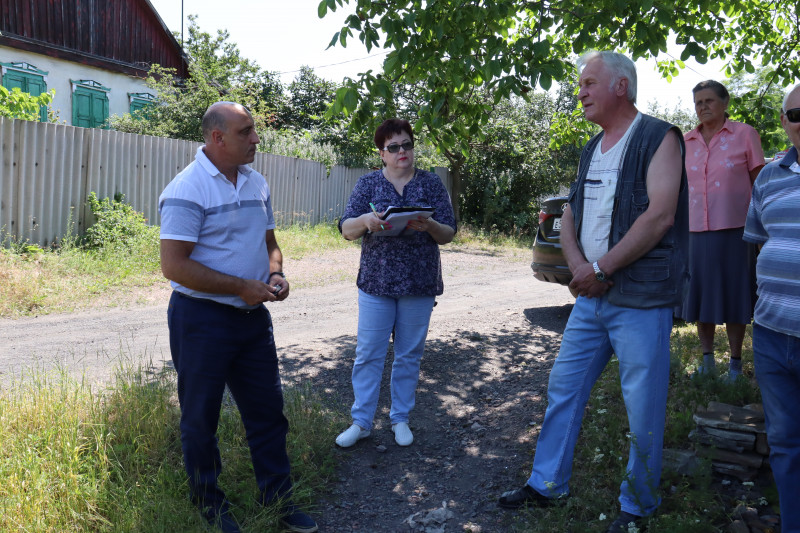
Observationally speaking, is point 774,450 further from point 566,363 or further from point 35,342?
point 35,342

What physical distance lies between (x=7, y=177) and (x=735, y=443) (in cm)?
1030

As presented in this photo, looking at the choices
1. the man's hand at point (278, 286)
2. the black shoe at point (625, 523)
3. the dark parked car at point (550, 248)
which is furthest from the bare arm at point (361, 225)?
the dark parked car at point (550, 248)

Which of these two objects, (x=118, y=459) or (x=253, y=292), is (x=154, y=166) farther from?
(x=253, y=292)

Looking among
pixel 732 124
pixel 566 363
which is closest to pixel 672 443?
pixel 566 363

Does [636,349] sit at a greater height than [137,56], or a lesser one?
lesser

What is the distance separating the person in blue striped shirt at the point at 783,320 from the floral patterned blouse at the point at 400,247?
190 cm

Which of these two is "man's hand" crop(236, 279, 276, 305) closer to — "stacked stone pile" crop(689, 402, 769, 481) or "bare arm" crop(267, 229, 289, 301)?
"bare arm" crop(267, 229, 289, 301)

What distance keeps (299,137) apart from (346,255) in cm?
897

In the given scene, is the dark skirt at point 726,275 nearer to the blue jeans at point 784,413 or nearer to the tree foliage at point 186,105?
the blue jeans at point 784,413

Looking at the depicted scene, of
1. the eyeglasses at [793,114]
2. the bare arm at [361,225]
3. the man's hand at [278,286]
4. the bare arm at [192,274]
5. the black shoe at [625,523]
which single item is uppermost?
the eyeglasses at [793,114]

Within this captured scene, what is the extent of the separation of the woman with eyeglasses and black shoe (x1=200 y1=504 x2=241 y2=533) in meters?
1.10

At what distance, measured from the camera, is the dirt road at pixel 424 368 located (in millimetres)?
3625

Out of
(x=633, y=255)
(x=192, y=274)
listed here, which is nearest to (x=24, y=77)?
(x=192, y=274)

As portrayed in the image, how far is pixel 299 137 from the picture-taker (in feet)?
68.7
